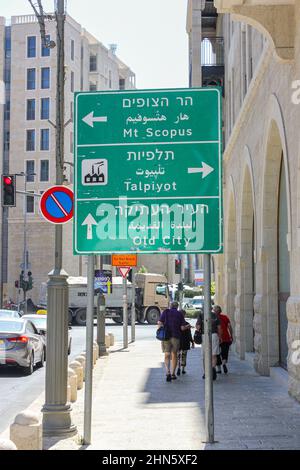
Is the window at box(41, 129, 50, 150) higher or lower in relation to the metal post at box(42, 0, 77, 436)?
higher

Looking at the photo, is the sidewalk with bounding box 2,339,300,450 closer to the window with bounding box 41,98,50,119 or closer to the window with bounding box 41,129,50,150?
the window with bounding box 41,129,50,150

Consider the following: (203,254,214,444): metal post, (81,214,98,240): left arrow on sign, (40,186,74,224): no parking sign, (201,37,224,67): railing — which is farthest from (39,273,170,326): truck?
(203,254,214,444): metal post

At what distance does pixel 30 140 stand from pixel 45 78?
632cm

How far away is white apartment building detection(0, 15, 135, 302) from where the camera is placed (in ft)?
234

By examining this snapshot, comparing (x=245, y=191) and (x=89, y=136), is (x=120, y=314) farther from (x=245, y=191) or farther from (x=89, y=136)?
(x=89, y=136)

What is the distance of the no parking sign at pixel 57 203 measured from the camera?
980cm

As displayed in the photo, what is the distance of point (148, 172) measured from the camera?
8539mm

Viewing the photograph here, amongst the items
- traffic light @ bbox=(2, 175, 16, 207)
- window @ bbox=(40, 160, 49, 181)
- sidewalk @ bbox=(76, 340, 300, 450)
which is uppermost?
window @ bbox=(40, 160, 49, 181)

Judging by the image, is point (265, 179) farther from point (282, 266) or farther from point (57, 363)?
point (57, 363)

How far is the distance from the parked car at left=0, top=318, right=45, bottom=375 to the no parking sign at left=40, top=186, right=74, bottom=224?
8.38 metres

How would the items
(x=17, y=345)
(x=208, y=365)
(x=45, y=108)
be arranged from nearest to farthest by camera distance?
(x=208, y=365)
(x=17, y=345)
(x=45, y=108)

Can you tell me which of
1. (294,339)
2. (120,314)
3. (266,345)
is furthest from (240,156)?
(120,314)

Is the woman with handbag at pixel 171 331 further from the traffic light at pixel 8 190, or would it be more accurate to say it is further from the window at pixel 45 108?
the window at pixel 45 108

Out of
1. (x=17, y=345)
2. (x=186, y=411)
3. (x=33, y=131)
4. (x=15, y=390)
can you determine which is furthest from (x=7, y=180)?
(x=33, y=131)
